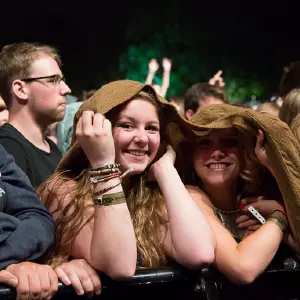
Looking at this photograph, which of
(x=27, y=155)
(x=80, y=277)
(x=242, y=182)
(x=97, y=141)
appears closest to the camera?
(x=80, y=277)

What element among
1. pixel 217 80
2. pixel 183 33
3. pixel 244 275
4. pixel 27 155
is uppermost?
pixel 27 155

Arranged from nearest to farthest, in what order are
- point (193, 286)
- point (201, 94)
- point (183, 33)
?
point (193, 286) < point (201, 94) < point (183, 33)

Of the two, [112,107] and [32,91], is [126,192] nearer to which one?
[112,107]

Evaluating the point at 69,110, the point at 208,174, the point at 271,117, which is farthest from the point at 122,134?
the point at 69,110

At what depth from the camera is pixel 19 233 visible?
1927 mm

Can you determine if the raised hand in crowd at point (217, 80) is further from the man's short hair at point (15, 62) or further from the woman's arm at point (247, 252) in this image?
the woman's arm at point (247, 252)

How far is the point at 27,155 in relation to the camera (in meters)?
3.22

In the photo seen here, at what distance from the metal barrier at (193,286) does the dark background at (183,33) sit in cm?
1390

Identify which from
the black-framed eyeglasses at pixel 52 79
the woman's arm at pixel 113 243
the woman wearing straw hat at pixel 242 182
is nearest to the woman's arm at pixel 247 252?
the woman wearing straw hat at pixel 242 182

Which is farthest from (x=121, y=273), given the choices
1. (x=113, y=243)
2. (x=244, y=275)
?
(x=244, y=275)

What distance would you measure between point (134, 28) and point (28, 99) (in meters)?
15.3

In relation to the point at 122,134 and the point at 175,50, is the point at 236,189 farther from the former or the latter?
the point at 175,50

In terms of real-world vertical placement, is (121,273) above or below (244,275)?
above

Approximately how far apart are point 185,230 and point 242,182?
0.58 metres
